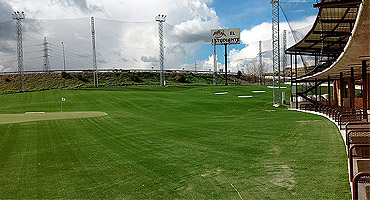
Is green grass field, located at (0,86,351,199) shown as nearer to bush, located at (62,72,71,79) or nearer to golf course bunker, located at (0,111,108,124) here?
golf course bunker, located at (0,111,108,124)

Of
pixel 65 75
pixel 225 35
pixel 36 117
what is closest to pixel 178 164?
pixel 36 117

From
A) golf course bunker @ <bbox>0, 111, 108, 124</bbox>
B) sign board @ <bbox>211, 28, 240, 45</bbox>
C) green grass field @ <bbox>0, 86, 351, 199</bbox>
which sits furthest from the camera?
sign board @ <bbox>211, 28, 240, 45</bbox>

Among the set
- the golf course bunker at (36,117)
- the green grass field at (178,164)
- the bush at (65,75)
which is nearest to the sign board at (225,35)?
the bush at (65,75)

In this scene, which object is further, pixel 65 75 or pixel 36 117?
pixel 65 75

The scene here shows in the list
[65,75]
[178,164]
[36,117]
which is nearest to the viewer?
[178,164]

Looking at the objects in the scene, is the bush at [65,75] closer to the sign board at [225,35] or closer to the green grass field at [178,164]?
the sign board at [225,35]

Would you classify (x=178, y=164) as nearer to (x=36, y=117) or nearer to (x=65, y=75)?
(x=36, y=117)

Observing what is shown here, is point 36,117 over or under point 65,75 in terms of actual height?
under

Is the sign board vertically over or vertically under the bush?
over

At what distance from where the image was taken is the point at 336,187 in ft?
20.5

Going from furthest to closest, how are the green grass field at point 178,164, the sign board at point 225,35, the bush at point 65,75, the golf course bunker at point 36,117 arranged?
the sign board at point 225,35
the bush at point 65,75
the golf course bunker at point 36,117
the green grass field at point 178,164

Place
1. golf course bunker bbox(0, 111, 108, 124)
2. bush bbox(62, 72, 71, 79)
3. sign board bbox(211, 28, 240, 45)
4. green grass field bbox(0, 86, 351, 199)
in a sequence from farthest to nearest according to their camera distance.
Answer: sign board bbox(211, 28, 240, 45) < bush bbox(62, 72, 71, 79) < golf course bunker bbox(0, 111, 108, 124) < green grass field bbox(0, 86, 351, 199)

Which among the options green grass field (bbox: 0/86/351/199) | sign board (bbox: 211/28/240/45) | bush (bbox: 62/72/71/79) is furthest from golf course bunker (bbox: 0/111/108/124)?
sign board (bbox: 211/28/240/45)

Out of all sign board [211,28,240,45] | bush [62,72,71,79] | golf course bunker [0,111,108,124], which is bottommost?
golf course bunker [0,111,108,124]
